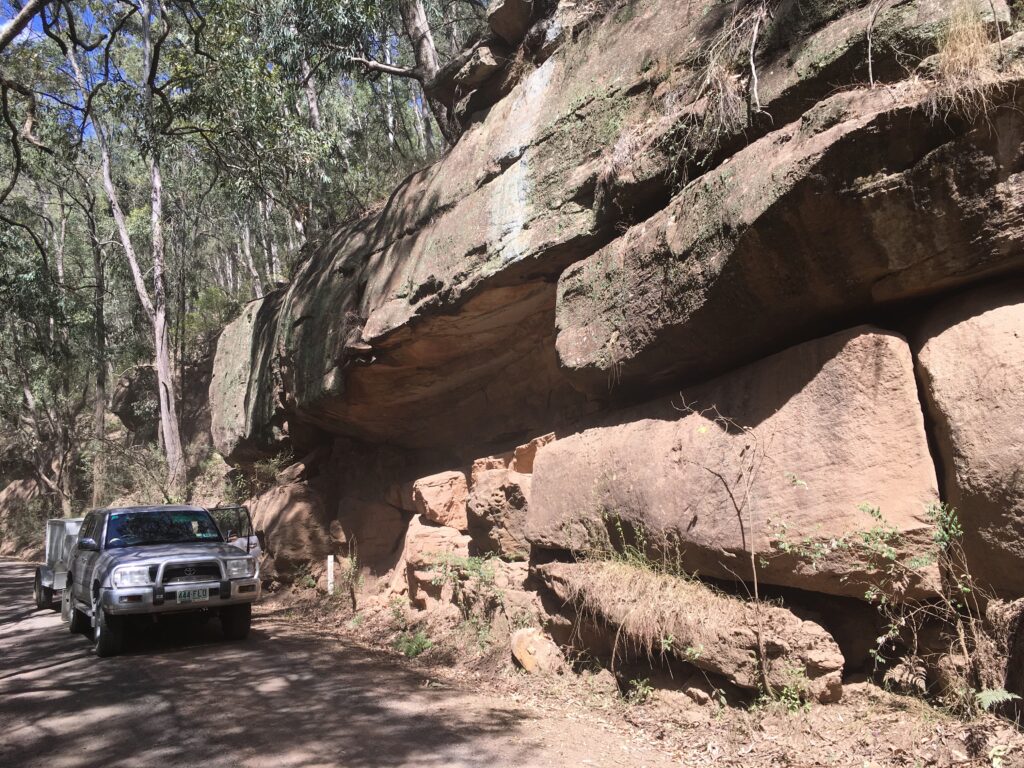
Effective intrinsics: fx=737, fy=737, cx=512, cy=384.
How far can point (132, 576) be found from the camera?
8547 mm

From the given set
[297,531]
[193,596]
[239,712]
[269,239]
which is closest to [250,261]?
[269,239]

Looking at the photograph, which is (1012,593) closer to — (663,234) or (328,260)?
(663,234)

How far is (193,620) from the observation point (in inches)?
423

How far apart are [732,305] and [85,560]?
29.4 ft

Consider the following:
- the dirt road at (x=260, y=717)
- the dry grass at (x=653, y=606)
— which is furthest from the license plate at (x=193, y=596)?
the dry grass at (x=653, y=606)

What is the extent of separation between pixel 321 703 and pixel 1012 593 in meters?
5.52

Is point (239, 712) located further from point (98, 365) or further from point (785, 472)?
point (98, 365)

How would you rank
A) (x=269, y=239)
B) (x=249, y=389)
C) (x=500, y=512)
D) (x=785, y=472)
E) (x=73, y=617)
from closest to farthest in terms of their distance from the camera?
(x=785, y=472) → (x=500, y=512) → (x=73, y=617) → (x=249, y=389) → (x=269, y=239)

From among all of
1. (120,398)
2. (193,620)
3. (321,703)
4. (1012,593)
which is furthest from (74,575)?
(120,398)

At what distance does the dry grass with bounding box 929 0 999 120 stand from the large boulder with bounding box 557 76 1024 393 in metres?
0.08

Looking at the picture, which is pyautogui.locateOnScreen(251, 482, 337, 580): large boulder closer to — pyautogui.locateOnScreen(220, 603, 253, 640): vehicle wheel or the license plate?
pyautogui.locateOnScreen(220, 603, 253, 640): vehicle wheel

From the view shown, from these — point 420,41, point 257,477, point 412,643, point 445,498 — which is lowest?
point 412,643

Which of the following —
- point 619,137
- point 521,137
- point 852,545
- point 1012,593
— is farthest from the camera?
point 521,137

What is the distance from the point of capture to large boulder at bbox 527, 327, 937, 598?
200 inches
